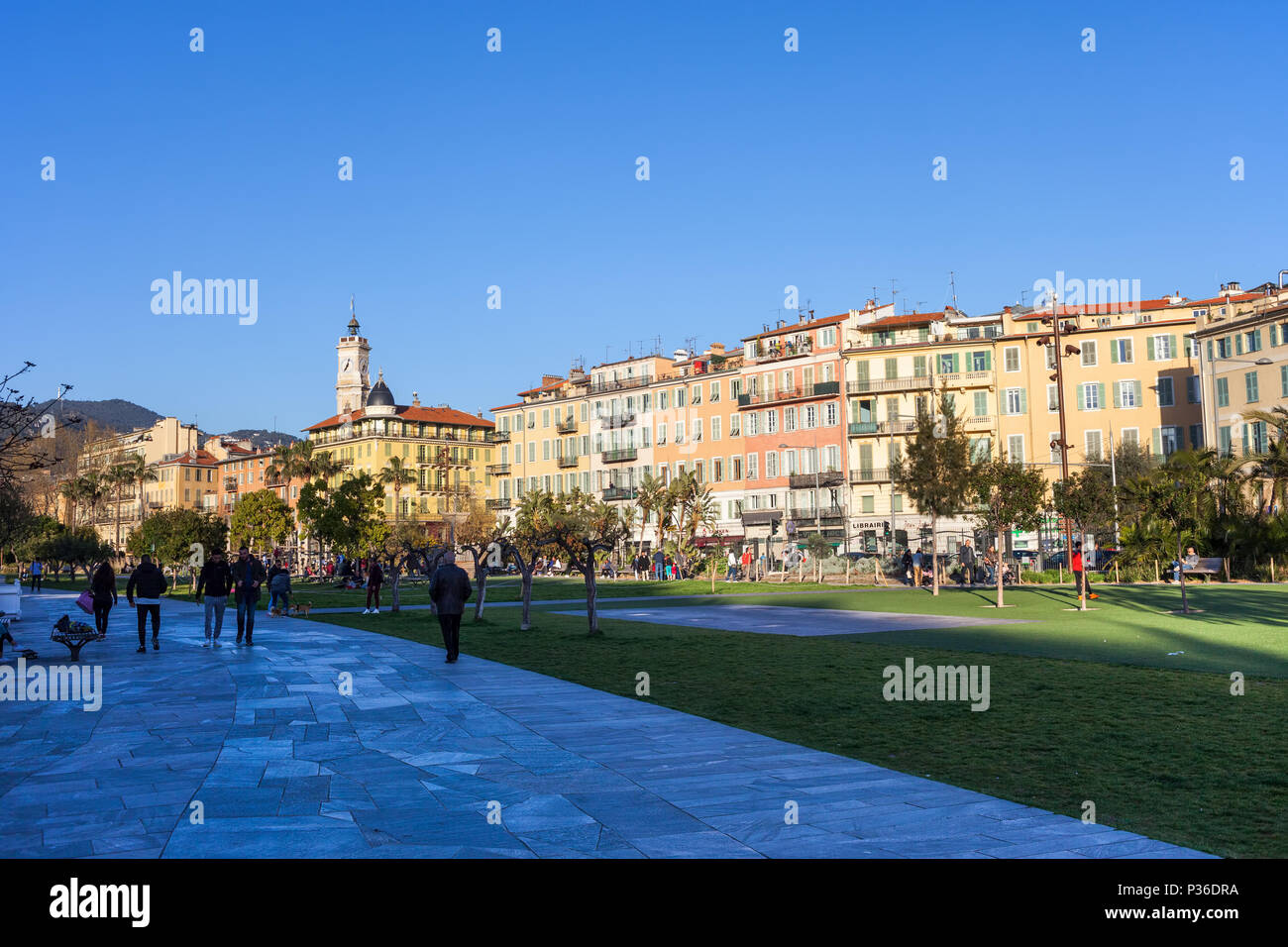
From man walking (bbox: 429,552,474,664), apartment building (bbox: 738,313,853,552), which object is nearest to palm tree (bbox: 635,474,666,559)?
apartment building (bbox: 738,313,853,552)

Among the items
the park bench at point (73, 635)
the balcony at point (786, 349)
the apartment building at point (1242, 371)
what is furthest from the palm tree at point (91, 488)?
the apartment building at point (1242, 371)

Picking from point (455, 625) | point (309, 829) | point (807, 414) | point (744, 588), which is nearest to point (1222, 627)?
point (455, 625)

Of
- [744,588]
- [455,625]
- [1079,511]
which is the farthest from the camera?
[744,588]

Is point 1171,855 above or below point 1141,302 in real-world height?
below

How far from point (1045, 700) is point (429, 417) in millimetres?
112921

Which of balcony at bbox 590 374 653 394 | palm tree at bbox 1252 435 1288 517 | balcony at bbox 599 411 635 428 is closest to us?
palm tree at bbox 1252 435 1288 517

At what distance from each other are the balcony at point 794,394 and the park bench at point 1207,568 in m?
33.1

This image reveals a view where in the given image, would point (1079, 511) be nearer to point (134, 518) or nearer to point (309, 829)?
point (309, 829)

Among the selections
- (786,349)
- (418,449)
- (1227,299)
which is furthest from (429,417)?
(1227,299)

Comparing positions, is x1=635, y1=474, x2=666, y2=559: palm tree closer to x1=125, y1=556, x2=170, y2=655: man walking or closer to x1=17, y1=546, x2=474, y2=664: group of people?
x1=17, y1=546, x2=474, y2=664: group of people

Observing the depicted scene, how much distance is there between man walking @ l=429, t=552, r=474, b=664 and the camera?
17.1 m

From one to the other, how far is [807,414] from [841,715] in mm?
62856

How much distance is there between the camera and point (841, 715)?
11172 millimetres

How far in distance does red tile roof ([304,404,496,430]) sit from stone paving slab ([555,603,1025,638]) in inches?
3546
